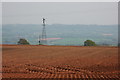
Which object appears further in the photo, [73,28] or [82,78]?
[73,28]

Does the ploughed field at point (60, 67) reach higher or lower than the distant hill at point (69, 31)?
lower

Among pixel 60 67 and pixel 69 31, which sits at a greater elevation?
pixel 69 31

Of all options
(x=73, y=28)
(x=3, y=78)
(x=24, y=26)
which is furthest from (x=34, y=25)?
(x=3, y=78)

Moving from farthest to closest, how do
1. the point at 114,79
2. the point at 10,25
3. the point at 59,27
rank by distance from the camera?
the point at 59,27
the point at 10,25
the point at 114,79

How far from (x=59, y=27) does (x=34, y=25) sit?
1128 centimetres

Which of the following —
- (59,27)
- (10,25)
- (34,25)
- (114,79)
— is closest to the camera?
(114,79)

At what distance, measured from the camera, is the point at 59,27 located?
86688 millimetres

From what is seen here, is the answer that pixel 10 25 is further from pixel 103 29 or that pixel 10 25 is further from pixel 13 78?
pixel 13 78

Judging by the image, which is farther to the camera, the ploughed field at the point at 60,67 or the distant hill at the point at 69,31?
the distant hill at the point at 69,31

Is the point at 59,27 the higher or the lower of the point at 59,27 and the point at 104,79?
the higher

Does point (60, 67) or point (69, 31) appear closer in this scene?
point (60, 67)

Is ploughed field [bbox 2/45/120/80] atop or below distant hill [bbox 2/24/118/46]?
below

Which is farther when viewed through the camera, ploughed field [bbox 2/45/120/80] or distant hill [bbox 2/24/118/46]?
distant hill [bbox 2/24/118/46]

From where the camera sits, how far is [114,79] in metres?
10.9
